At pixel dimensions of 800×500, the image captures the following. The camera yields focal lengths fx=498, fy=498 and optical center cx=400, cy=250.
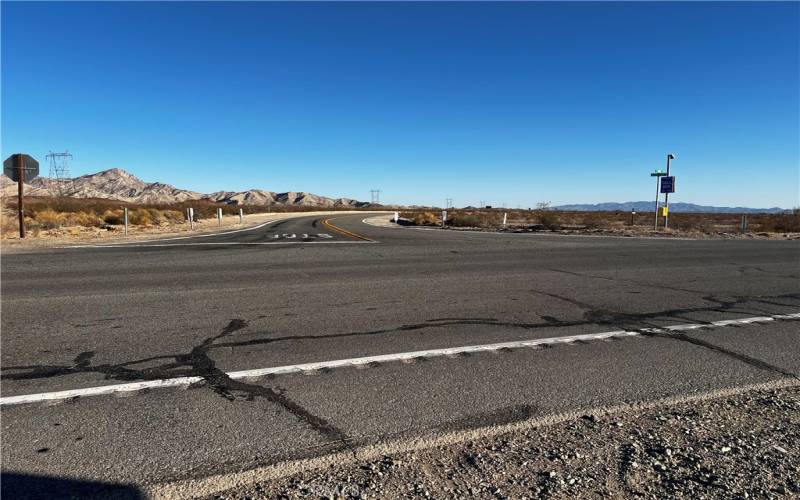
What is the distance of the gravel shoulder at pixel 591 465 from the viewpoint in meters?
2.69

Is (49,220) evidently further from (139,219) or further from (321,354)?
(321,354)

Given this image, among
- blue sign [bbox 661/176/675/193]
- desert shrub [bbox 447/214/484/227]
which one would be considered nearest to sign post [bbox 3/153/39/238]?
desert shrub [bbox 447/214/484/227]

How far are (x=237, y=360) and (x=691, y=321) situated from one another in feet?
19.2

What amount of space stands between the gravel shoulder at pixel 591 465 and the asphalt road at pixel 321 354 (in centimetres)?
29

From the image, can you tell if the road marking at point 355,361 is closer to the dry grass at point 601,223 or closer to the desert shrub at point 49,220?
the dry grass at point 601,223

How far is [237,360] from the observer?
16.0ft

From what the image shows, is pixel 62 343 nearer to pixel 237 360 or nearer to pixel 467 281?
pixel 237 360

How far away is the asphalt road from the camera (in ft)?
10.6

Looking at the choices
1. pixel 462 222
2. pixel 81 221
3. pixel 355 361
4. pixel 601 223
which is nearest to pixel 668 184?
pixel 462 222

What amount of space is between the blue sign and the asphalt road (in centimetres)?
1789

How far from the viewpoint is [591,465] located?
294cm

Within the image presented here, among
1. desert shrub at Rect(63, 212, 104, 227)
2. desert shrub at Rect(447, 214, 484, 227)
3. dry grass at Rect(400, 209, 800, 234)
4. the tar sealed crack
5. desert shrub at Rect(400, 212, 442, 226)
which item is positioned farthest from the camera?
desert shrub at Rect(400, 212, 442, 226)

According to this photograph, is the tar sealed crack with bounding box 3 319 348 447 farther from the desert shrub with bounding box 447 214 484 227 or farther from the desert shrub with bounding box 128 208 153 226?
the desert shrub with bounding box 447 214 484 227

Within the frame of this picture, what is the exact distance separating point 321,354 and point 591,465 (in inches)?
114
